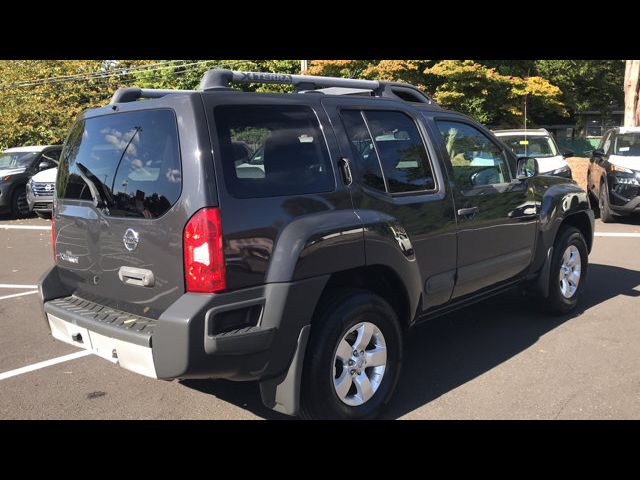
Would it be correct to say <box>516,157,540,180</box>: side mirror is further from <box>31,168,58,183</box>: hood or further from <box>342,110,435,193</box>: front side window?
<box>31,168,58,183</box>: hood

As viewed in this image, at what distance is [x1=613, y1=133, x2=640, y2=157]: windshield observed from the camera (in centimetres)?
1122

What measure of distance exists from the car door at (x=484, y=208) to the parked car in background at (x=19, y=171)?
13.4 metres

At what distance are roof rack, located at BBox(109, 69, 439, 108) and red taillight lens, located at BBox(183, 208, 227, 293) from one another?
0.69m

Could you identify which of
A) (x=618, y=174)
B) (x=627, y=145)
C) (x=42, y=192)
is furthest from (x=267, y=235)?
(x=42, y=192)

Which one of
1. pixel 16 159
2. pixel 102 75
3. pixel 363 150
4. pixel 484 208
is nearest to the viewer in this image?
pixel 363 150

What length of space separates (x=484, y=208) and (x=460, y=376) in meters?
1.24

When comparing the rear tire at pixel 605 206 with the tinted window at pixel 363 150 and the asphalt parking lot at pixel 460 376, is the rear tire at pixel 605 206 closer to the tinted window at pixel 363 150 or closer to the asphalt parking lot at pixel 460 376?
the asphalt parking lot at pixel 460 376

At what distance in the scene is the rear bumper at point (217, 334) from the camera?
9.13 feet

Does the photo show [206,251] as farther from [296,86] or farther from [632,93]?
[632,93]

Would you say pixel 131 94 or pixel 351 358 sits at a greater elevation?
pixel 131 94

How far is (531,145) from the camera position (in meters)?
12.0

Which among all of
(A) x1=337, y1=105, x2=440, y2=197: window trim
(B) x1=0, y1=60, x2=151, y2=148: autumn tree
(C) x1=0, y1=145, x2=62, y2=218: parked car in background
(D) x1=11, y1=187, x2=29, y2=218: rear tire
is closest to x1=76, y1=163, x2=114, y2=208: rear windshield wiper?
(A) x1=337, y1=105, x2=440, y2=197: window trim
